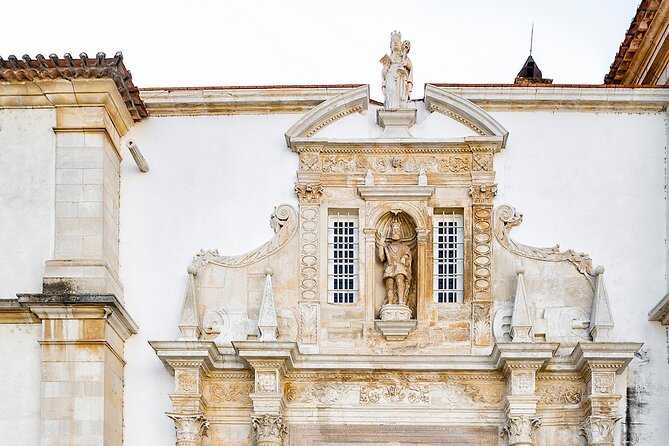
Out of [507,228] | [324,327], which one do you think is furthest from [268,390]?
[507,228]

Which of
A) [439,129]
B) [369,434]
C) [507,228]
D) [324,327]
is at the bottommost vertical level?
[369,434]

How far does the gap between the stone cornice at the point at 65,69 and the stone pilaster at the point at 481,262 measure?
15.5ft

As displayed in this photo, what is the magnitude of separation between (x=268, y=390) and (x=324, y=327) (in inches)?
47.8

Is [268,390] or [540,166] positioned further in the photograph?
[540,166]

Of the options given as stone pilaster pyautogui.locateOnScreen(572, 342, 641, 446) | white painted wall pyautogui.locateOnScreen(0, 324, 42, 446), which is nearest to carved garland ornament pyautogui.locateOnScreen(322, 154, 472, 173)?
stone pilaster pyautogui.locateOnScreen(572, 342, 641, 446)

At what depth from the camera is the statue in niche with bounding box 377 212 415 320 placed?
19062 millimetres

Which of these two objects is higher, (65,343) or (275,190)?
(275,190)

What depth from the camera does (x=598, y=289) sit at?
746 inches

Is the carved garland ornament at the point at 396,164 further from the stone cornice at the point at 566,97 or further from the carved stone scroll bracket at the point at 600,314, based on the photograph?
the carved stone scroll bracket at the point at 600,314

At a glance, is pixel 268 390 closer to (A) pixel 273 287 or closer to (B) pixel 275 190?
(A) pixel 273 287

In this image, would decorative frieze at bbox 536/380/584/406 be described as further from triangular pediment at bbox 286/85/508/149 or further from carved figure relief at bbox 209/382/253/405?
carved figure relief at bbox 209/382/253/405

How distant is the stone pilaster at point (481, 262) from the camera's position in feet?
62.7

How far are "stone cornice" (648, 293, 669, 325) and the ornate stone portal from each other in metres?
0.67

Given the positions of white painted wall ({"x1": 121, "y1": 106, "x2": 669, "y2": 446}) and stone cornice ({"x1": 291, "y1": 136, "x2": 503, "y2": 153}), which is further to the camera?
stone cornice ({"x1": 291, "y1": 136, "x2": 503, "y2": 153})
